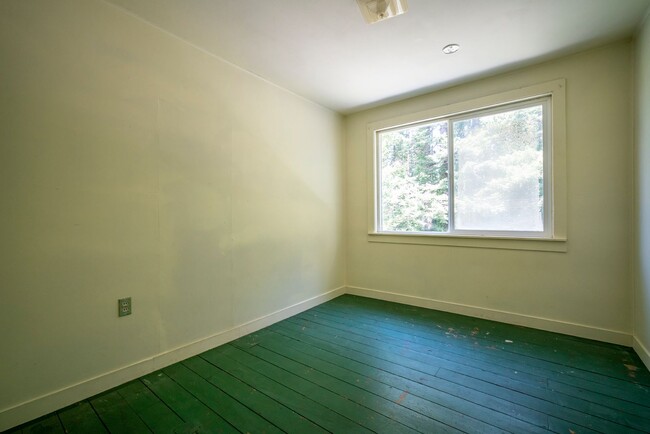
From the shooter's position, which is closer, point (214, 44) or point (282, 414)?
point (282, 414)

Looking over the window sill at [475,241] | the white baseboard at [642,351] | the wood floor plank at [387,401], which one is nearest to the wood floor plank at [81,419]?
the wood floor plank at [387,401]

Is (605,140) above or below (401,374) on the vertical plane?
above

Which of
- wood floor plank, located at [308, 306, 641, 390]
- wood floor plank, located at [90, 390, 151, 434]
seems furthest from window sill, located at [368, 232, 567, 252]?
wood floor plank, located at [90, 390, 151, 434]

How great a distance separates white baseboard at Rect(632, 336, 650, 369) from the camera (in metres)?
2.01

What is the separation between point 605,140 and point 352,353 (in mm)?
2792

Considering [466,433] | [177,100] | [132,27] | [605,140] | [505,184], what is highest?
[132,27]

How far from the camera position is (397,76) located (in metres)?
2.90

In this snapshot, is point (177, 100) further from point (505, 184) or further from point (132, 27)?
point (505, 184)

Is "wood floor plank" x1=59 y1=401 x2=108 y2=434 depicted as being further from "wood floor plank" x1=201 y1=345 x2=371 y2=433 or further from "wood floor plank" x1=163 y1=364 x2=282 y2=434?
"wood floor plank" x1=201 y1=345 x2=371 y2=433

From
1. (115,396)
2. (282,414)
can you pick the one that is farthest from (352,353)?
(115,396)

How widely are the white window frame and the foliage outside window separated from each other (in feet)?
0.07

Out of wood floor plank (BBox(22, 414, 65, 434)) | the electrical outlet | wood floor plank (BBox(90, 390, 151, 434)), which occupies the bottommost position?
wood floor plank (BBox(90, 390, 151, 434))

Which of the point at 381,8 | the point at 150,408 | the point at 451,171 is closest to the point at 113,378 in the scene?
the point at 150,408

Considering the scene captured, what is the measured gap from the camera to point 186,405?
1.69m
